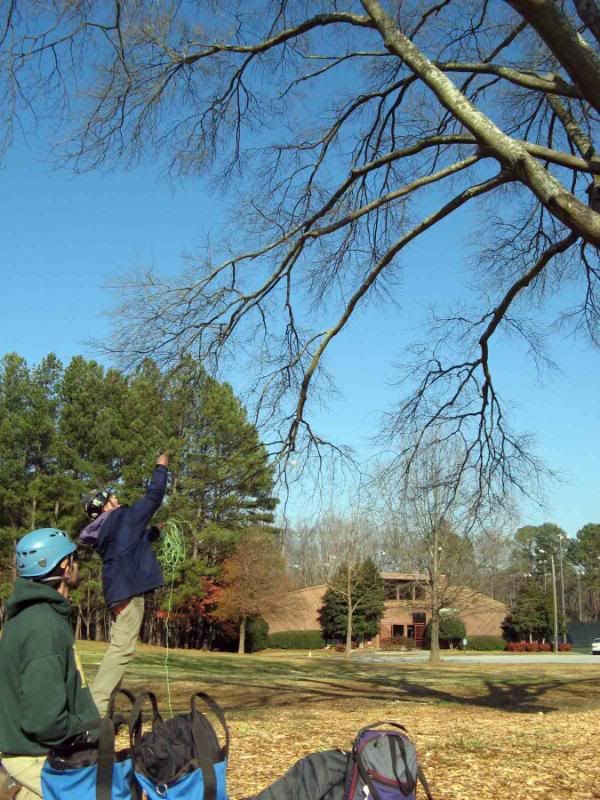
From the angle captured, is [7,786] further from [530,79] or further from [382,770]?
[530,79]

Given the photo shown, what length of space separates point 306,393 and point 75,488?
33.3 m

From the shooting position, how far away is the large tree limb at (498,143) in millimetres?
6336

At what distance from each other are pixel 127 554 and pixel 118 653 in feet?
2.20

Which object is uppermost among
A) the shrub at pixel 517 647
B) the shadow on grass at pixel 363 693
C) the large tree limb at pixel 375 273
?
the large tree limb at pixel 375 273

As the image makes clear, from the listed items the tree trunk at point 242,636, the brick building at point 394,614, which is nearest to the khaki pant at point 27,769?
the brick building at point 394,614

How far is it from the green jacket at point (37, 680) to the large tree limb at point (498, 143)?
16.0 feet

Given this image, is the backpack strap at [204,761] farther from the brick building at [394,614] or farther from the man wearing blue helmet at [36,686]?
the brick building at [394,614]

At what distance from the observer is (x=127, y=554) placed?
5.70 meters

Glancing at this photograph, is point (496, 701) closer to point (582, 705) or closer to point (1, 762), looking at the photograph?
point (582, 705)

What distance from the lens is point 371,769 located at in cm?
356

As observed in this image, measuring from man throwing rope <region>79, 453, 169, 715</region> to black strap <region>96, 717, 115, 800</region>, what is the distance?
2.70 metres

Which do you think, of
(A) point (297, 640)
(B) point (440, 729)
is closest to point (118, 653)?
(B) point (440, 729)

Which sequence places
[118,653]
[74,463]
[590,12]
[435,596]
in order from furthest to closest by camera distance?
[74,463] → [435,596] → [590,12] → [118,653]

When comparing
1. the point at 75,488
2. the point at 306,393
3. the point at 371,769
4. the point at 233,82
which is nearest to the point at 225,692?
the point at 306,393
